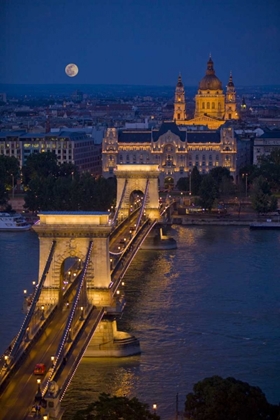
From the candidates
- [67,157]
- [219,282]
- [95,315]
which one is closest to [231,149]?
[67,157]

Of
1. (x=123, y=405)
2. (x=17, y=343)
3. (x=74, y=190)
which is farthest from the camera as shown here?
(x=74, y=190)

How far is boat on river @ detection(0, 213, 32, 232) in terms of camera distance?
62.6 ft

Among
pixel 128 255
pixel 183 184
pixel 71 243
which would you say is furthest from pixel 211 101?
pixel 71 243

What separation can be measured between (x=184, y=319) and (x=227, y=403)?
3.67m

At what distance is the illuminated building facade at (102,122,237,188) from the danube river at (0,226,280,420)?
8738 mm

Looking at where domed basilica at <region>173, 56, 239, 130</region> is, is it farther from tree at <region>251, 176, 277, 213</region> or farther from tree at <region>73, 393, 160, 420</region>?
tree at <region>73, 393, 160, 420</region>

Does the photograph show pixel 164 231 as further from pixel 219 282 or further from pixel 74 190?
pixel 219 282

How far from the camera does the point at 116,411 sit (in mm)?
7457

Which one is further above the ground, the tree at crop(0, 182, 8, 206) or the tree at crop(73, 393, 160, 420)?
the tree at crop(0, 182, 8, 206)

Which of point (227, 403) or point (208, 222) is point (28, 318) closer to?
point (227, 403)

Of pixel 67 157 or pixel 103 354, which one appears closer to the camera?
pixel 103 354

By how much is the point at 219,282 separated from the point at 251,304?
1.48 meters

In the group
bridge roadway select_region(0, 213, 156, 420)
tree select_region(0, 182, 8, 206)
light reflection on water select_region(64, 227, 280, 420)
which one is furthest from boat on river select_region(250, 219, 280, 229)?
bridge roadway select_region(0, 213, 156, 420)

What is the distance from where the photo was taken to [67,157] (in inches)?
1066
